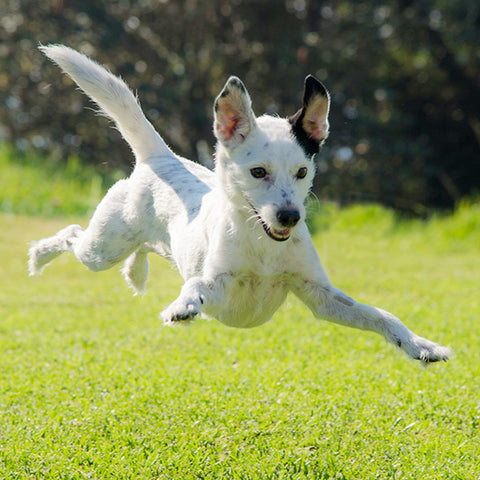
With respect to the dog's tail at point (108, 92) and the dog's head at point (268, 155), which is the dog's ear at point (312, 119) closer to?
the dog's head at point (268, 155)

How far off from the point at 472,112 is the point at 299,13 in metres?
4.47

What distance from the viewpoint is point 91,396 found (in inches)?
202

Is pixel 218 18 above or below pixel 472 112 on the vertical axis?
above

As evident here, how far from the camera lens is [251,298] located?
3.90m

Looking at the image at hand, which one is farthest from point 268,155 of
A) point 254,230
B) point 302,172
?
point 254,230

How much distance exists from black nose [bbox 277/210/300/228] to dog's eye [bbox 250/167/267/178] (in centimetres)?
26

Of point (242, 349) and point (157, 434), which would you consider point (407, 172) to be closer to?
point (242, 349)

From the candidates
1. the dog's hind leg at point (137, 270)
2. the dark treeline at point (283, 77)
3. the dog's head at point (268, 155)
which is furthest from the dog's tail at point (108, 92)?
the dark treeline at point (283, 77)

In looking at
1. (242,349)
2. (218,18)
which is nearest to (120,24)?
(218,18)

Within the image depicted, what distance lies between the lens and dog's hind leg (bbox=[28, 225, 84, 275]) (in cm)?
546

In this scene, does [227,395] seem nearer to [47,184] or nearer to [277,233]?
[277,233]

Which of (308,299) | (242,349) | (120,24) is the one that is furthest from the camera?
(120,24)

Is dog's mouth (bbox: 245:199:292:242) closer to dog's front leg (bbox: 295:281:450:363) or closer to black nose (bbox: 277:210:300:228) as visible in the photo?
black nose (bbox: 277:210:300:228)

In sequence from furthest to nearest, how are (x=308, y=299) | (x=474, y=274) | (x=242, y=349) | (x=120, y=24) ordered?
(x=120, y=24) → (x=474, y=274) → (x=242, y=349) → (x=308, y=299)
